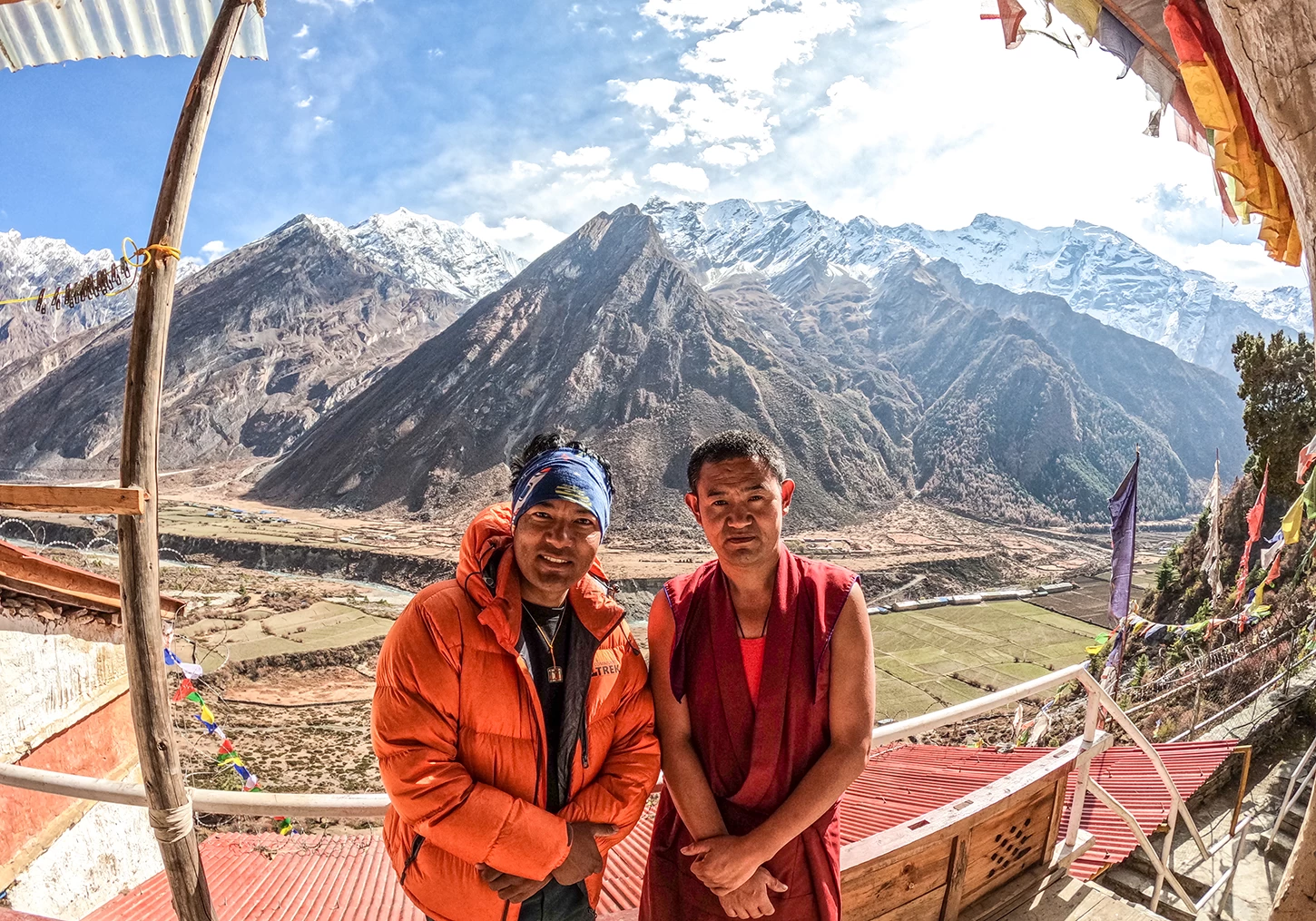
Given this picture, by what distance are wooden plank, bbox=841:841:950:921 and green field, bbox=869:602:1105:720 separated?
68.9ft

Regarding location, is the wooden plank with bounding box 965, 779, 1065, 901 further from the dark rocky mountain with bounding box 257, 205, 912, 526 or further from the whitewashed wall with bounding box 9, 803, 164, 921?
the dark rocky mountain with bounding box 257, 205, 912, 526

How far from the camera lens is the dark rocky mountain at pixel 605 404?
60.0 meters

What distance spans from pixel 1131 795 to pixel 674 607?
174 inches

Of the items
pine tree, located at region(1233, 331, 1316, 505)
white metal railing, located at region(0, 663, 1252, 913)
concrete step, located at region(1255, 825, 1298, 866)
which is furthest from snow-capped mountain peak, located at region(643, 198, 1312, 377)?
white metal railing, located at region(0, 663, 1252, 913)

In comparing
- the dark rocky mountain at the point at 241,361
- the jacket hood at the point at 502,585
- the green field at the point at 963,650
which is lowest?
the green field at the point at 963,650

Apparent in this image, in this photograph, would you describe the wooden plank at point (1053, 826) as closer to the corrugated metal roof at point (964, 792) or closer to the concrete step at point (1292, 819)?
the corrugated metal roof at point (964, 792)

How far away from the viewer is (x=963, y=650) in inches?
1193

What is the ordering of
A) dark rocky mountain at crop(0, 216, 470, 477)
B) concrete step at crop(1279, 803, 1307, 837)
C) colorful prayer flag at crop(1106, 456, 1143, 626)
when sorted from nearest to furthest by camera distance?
concrete step at crop(1279, 803, 1307, 837), colorful prayer flag at crop(1106, 456, 1143, 626), dark rocky mountain at crop(0, 216, 470, 477)

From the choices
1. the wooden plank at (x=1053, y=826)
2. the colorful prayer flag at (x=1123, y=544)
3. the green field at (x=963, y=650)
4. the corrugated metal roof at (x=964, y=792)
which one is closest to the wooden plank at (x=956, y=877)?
the corrugated metal roof at (x=964, y=792)

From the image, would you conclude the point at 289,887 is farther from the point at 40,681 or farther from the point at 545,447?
the point at 545,447

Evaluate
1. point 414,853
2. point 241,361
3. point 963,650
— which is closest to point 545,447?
point 414,853

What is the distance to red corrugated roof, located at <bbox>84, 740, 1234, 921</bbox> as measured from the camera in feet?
10.6

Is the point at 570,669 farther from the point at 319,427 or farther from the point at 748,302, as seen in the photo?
the point at 748,302

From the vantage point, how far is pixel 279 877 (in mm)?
4086
